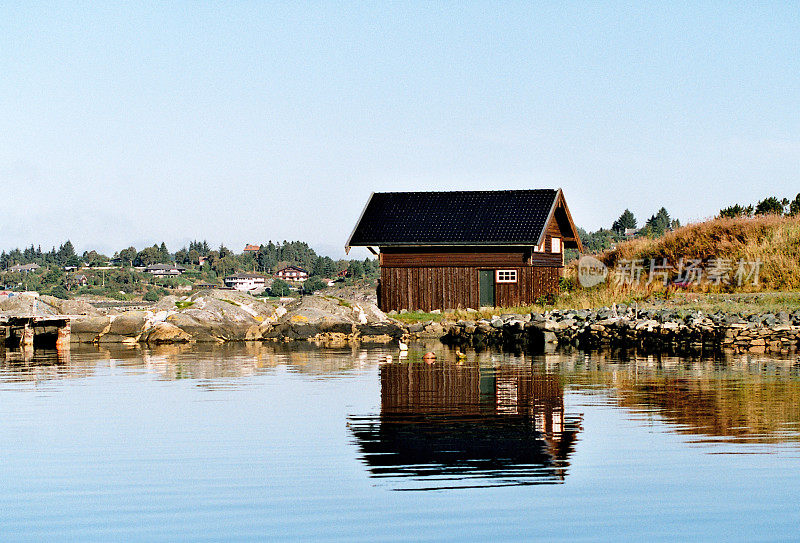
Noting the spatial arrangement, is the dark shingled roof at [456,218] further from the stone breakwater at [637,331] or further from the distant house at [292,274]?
the distant house at [292,274]

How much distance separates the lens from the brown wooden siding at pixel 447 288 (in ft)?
144

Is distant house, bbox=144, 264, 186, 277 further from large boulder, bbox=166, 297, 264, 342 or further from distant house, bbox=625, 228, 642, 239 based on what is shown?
large boulder, bbox=166, 297, 264, 342

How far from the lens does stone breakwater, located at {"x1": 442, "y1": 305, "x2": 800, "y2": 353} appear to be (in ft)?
97.8

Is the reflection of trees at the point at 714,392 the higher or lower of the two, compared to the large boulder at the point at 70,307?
lower

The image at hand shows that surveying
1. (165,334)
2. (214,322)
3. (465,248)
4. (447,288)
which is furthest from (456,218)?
(165,334)

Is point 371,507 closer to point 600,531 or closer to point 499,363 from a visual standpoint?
point 600,531

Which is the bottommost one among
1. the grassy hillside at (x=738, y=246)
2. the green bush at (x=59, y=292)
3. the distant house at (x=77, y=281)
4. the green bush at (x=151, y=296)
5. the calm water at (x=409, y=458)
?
the calm water at (x=409, y=458)

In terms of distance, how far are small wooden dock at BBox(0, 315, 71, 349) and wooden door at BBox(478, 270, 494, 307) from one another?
1746 centimetres

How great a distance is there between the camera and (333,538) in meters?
7.66

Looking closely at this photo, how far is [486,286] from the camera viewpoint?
44344 mm

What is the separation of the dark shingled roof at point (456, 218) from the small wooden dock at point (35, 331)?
41.7ft

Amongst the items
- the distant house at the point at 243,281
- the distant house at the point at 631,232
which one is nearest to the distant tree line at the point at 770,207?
the distant house at the point at 631,232

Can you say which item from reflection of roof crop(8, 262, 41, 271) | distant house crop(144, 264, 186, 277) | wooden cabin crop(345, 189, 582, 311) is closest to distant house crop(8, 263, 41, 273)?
reflection of roof crop(8, 262, 41, 271)

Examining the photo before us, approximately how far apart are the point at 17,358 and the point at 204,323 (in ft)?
35.2
